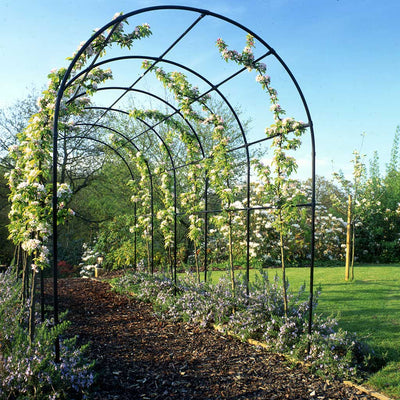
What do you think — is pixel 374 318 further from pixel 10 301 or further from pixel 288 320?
pixel 10 301

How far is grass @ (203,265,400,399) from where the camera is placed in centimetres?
353

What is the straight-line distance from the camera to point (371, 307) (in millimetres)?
5555

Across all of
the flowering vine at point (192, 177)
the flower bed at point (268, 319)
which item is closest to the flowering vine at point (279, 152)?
the flower bed at point (268, 319)

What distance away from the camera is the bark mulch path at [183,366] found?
316cm

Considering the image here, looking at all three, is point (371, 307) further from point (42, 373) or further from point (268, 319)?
point (42, 373)

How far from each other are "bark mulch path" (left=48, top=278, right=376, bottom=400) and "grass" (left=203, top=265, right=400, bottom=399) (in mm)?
621

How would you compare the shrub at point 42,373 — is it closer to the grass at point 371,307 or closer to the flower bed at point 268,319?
the flower bed at point 268,319

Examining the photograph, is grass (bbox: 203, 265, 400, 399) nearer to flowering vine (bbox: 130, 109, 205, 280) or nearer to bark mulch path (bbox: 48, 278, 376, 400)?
bark mulch path (bbox: 48, 278, 376, 400)

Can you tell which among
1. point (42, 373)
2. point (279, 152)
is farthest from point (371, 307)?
point (42, 373)

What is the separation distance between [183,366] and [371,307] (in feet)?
10.7

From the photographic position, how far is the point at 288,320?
164 inches

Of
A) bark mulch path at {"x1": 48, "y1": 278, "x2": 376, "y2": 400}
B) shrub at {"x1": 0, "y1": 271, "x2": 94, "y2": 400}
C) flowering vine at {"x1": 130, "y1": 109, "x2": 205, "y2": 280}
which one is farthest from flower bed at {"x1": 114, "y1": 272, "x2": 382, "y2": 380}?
shrub at {"x1": 0, "y1": 271, "x2": 94, "y2": 400}

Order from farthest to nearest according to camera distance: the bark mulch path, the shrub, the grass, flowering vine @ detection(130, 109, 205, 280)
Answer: flowering vine @ detection(130, 109, 205, 280)
the grass
the bark mulch path
the shrub

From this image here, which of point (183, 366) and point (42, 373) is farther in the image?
point (183, 366)
